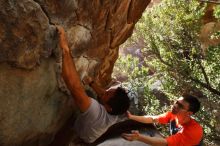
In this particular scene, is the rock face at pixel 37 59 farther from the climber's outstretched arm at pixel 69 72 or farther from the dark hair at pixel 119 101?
the dark hair at pixel 119 101

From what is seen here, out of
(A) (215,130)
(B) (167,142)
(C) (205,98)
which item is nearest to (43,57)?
(B) (167,142)

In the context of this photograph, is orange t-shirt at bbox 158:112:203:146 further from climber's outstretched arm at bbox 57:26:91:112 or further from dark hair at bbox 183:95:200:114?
climber's outstretched arm at bbox 57:26:91:112

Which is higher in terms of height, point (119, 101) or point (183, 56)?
A: point (119, 101)

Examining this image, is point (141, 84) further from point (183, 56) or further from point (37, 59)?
point (37, 59)

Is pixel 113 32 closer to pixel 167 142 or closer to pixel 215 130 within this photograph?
pixel 167 142

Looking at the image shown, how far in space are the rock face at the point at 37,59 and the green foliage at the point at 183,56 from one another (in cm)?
635

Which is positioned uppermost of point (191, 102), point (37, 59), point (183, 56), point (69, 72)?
point (37, 59)

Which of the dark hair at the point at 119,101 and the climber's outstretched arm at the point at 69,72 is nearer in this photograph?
the climber's outstretched arm at the point at 69,72

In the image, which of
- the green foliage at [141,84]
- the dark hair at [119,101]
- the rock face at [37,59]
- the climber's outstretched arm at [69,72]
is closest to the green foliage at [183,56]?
the green foliage at [141,84]

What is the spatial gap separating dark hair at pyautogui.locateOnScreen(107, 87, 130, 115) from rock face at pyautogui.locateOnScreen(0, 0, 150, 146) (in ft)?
1.74

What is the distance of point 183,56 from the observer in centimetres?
1128

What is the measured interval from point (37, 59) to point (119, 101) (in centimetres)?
121

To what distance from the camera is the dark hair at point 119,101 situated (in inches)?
165

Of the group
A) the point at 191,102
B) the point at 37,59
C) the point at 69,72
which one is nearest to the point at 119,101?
the point at 69,72
